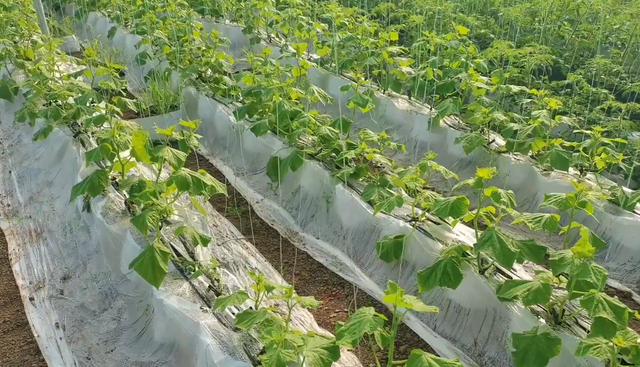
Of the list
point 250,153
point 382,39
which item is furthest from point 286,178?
point 382,39

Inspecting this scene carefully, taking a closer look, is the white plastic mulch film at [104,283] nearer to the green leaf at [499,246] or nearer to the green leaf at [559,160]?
the green leaf at [499,246]

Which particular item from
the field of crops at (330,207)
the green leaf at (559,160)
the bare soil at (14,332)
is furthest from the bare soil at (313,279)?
the green leaf at (559,160)

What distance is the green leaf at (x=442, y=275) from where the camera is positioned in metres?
2.21

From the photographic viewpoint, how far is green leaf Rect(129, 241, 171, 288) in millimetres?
2160

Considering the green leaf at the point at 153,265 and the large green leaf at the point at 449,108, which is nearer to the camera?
the green leaf at the point at 153,265

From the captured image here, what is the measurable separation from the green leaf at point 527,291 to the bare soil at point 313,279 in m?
0.55

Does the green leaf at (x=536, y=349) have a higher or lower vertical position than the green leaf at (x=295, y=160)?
higher

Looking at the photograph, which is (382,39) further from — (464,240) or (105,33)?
(105,33)

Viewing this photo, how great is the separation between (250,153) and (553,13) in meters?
3.25

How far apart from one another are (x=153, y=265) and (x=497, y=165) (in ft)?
7.97

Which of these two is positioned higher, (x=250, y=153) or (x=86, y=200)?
(x=86, y=200)

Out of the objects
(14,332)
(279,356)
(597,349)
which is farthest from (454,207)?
(14,332)

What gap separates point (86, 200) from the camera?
3025 mm

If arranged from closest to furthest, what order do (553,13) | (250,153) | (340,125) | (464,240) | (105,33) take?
1. (464,240)
2. (340,125)
3. (250,153)
4. (553,13)
5. (105,33)
